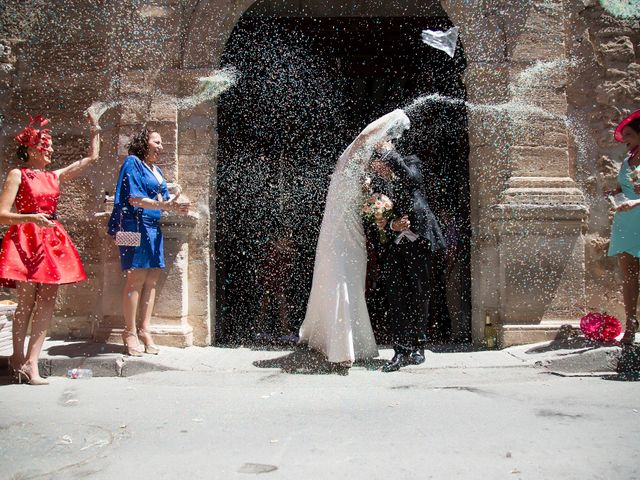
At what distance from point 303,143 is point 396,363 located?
3.51 meters

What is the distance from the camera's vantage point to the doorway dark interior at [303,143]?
5906 millimetres

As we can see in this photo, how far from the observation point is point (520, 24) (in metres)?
5.16

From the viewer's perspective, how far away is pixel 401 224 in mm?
4410

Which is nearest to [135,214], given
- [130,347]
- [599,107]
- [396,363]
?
[130,347]

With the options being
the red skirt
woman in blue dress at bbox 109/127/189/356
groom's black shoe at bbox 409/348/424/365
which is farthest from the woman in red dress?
groom's black shoe at bbox 409/348/424/365

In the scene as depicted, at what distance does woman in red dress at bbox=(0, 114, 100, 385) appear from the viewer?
3.93 m

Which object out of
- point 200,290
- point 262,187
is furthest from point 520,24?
point 200,290

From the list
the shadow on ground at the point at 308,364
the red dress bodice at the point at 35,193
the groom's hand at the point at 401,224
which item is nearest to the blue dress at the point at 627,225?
the groom's hand at the point at 401,224

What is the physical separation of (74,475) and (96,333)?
3.00m

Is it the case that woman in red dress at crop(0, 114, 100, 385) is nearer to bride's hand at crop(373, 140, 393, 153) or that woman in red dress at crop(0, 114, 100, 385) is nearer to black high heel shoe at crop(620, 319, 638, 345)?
bride's hand at crop(373, 140, 393, 153)

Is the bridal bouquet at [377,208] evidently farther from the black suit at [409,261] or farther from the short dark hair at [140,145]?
the short dark hair at [140,145]

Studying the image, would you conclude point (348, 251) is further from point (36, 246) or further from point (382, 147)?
point (36, 246)

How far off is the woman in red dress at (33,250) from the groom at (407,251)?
95.2 inches

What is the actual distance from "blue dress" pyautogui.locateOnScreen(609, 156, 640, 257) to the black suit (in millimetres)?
1436
